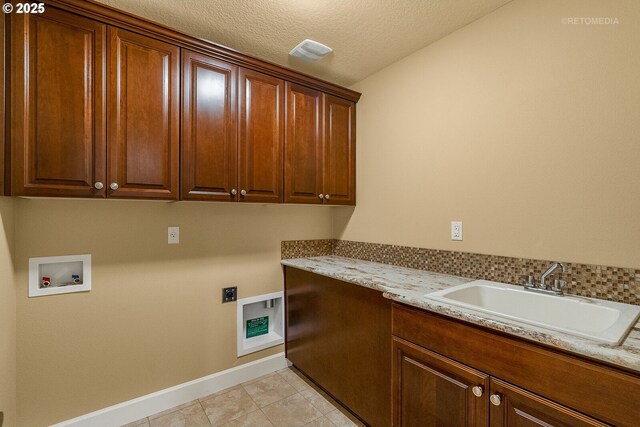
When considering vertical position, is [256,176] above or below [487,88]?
below

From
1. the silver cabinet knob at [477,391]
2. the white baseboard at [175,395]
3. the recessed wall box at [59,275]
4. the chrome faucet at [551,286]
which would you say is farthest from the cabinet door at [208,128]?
the chrome faucet at [551,286]

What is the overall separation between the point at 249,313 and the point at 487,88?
230 cm

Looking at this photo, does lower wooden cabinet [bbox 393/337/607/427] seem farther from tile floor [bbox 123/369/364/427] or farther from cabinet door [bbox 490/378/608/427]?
tile floor [bbox 123/369/364/427]

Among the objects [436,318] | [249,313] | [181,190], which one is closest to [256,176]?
[181,190]

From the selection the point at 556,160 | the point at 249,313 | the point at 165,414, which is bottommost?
the point at 165,414

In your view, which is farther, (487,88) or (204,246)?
(204,246)

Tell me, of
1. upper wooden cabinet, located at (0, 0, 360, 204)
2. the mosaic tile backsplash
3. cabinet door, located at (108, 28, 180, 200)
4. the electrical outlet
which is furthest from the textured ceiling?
the electrical outlet

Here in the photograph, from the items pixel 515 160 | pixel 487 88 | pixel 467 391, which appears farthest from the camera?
pixel 487 88

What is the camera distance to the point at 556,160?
1468mm

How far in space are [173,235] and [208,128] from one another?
770 mm

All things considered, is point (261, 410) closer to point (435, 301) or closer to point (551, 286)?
point (435, 301)

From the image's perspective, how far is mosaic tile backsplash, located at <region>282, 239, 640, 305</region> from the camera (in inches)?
50.9

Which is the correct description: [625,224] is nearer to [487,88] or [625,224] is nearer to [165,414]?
[487,88]

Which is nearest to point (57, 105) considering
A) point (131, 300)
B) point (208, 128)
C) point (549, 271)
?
point (208, 128)
